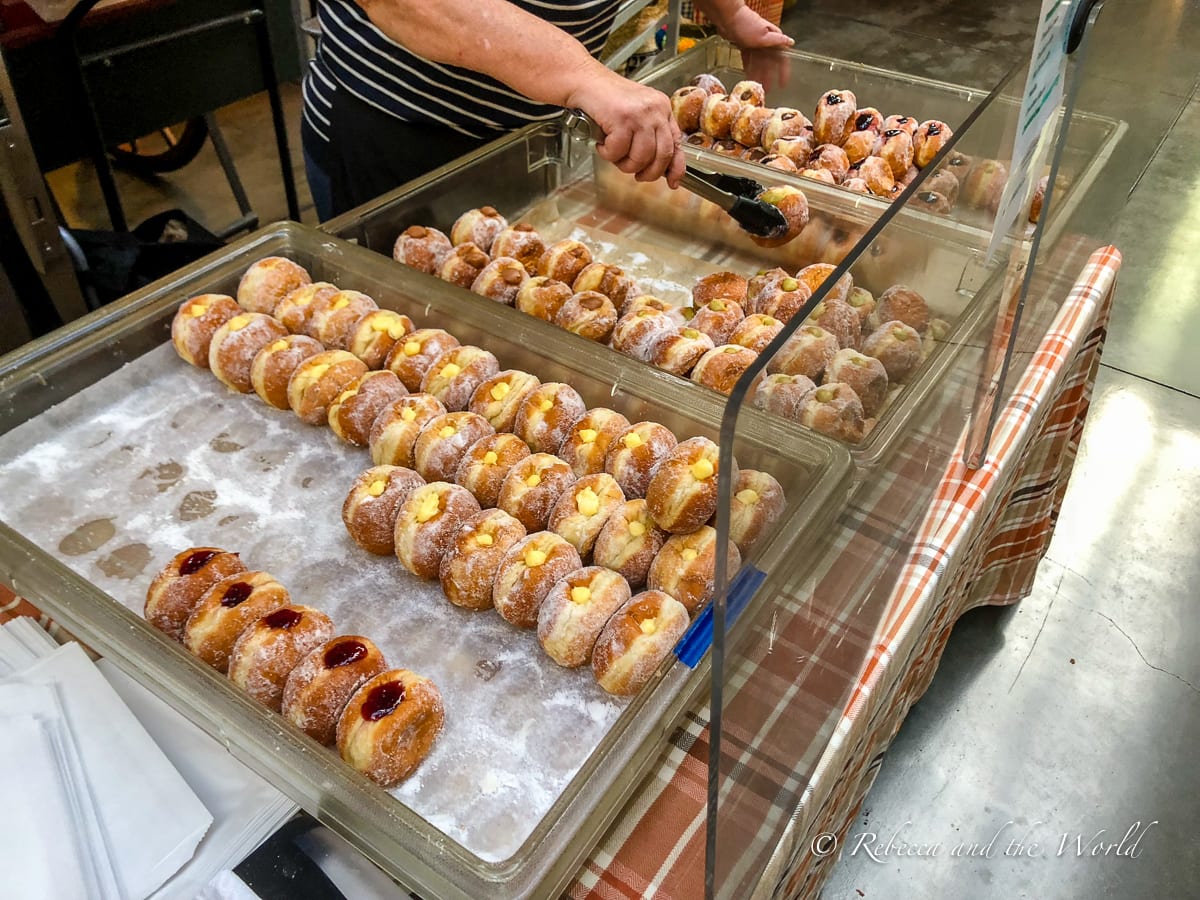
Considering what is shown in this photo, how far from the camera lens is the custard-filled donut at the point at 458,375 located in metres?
1.57

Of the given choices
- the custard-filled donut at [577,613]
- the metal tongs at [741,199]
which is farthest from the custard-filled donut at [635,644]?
the metal tongs at [741,199]

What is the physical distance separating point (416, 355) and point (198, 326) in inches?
17.3

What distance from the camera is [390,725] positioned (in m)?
1.06

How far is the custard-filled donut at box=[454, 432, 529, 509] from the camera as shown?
4.67 feet

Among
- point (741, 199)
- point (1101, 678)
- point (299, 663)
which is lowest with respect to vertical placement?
point (1101, 678)

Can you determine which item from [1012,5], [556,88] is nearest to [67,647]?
[556,88]

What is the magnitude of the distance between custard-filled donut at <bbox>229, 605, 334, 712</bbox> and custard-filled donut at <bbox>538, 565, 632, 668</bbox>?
0.99 feet

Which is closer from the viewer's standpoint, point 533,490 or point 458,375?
point 533,490

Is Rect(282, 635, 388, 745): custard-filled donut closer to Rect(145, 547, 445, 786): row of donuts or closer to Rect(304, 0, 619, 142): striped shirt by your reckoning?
Rect(145, 547, 445, 786): row of donuts

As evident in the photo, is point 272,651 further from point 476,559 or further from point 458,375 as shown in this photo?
point 458,375

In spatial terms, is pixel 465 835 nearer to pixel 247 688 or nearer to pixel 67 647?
pixel 247 688

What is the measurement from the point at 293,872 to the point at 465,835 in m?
0.20

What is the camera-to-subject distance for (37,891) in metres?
0.96

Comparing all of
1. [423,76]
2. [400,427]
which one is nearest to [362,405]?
[400,427]
